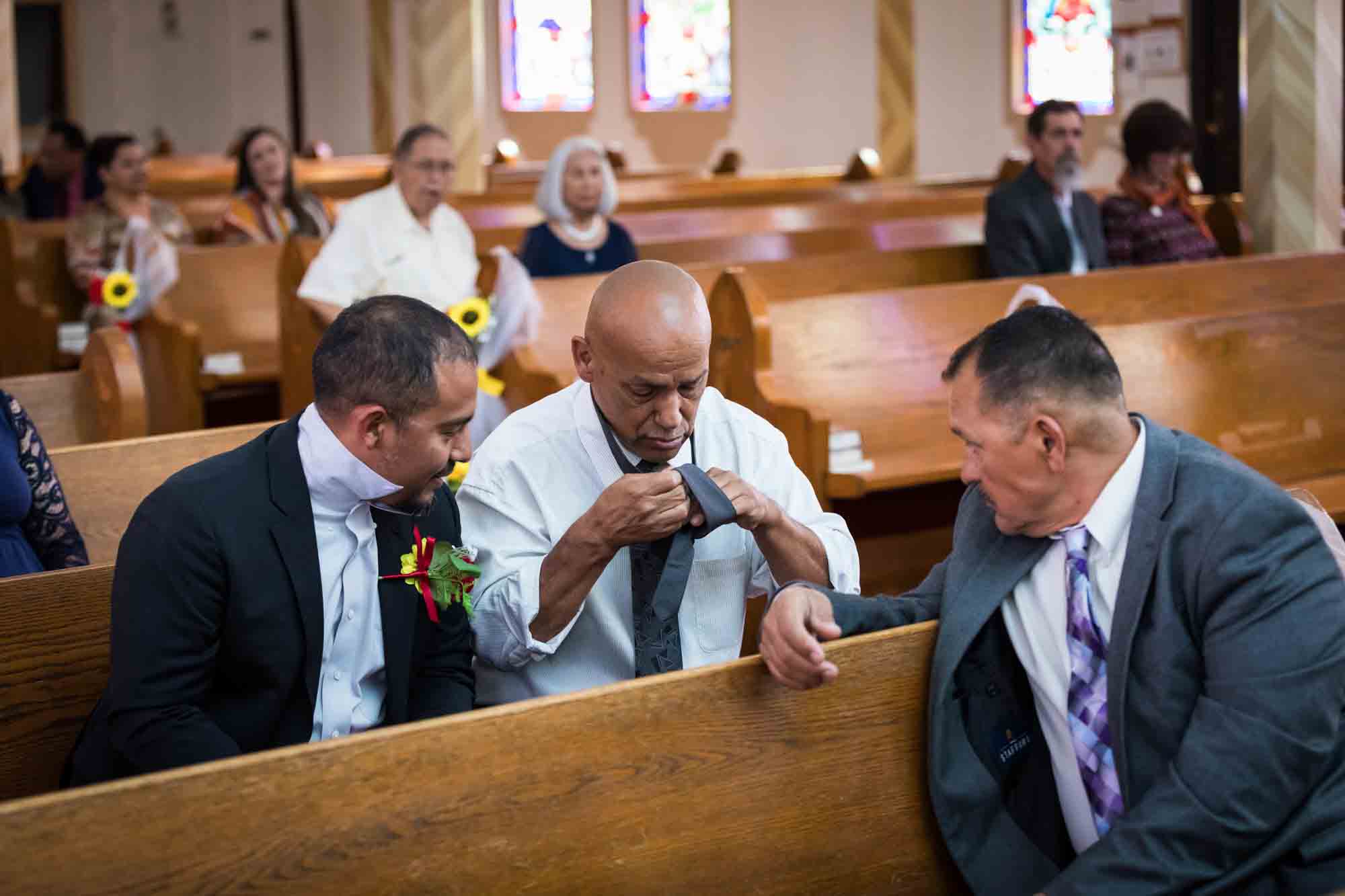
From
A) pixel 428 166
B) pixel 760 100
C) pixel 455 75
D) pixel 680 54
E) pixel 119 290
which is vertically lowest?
pixel 119 290

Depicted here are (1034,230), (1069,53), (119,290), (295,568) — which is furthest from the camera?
(1069,53)

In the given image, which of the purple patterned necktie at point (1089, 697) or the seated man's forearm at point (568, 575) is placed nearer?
the purple patterned necktie at point (1089, 697)

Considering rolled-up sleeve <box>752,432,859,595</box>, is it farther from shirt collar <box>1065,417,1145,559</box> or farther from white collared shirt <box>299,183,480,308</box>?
white collared shirt <box>299,183,480,308</box>

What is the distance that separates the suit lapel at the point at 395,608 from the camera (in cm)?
235

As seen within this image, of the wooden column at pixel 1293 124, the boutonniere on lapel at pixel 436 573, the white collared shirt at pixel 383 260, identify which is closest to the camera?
the boutonniere on lapel at pixel 436 573

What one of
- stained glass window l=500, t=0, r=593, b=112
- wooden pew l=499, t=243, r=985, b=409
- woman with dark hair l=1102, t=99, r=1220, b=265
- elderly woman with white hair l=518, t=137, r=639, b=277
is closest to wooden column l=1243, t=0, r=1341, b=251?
woman with dark hair l=1102, t=99, r=1220, b=265

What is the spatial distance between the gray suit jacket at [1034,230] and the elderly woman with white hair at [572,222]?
1531 millimetres

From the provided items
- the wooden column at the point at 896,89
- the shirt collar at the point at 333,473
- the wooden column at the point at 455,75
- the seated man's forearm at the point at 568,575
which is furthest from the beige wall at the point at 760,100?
the shirt collar at the point at 333,473

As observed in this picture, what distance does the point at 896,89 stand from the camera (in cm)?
1295

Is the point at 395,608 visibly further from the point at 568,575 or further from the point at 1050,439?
the point at 1050,439

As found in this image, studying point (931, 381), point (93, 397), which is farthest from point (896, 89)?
point (93, 397)

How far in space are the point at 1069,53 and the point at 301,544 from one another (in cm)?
1381

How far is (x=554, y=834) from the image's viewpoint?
6.15 feet

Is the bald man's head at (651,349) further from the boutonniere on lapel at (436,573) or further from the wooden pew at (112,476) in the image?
the wooden pew at (112,476)
